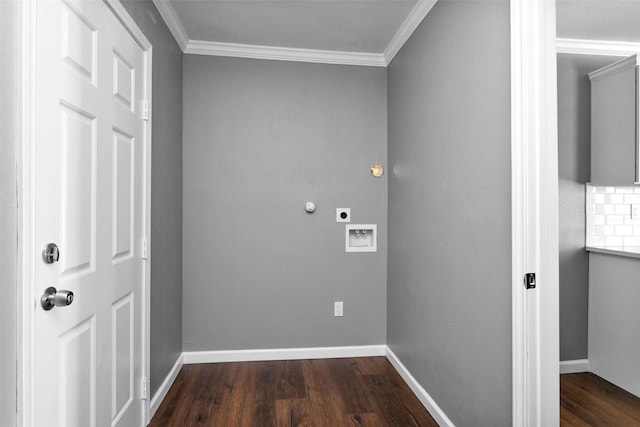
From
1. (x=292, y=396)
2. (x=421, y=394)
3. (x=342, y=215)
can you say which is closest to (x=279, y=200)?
(x=342, y=215)

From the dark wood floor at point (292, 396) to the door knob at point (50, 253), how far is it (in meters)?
1.42

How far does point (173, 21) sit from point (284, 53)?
0.89 m

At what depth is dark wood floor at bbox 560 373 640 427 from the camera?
85.0 inches

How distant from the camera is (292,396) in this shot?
2.51 meters

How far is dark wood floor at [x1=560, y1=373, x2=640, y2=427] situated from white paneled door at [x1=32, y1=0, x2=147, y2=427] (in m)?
2.39

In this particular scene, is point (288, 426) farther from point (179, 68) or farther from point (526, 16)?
point (179, 68)

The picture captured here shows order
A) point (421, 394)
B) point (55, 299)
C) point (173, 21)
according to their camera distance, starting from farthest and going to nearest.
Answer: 1. point (173, 21)
2. point (421, 394)
3. point (55, 299)

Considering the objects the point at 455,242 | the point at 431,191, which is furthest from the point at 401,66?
the point at 455,242

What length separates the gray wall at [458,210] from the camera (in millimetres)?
1648

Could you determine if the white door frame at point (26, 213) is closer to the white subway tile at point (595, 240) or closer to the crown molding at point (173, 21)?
the crown molding at point (173, 21)

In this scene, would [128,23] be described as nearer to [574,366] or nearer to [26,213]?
[26,213]

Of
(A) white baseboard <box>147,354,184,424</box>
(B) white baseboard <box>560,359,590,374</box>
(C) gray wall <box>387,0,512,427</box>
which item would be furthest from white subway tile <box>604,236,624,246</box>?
(A) white baseboard <box>147,354,184,424</box>

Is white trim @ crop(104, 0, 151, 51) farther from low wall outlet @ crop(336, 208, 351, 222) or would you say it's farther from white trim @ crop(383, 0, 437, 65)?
low wall outlet @ crop(336, 208, 351, 222)

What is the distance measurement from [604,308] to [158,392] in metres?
3.10
